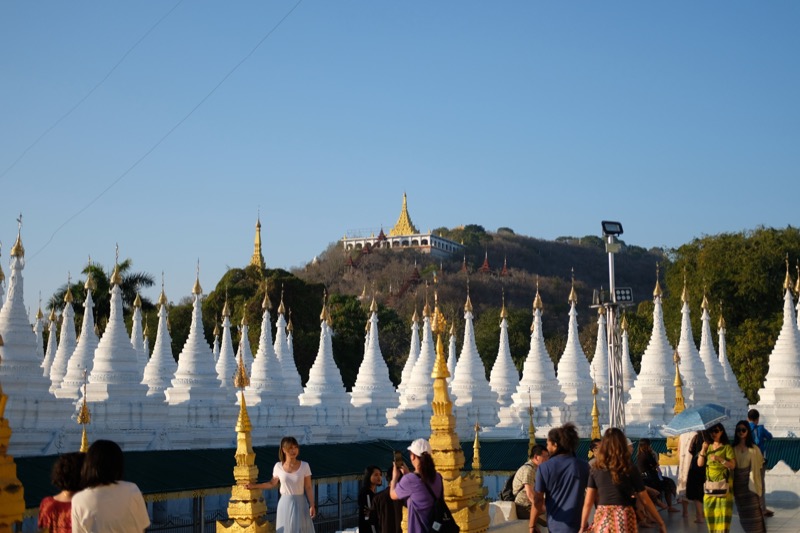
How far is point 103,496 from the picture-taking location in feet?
24.5

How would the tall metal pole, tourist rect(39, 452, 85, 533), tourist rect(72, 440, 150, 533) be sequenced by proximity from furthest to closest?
the tall metal pole < tourist rect(39, 452, 85, 533) < tourist rect(72, 440, 150, 533)

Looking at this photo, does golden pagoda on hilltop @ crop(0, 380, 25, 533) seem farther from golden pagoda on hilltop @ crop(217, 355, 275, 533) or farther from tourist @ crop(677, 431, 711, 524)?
tourist @ crop(677, 431, 711, 524)

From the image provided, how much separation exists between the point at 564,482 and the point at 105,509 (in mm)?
4199

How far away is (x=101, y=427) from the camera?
2575cm

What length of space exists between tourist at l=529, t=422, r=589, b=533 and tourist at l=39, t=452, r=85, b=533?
4.13m

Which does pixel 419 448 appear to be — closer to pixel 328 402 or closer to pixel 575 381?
pixel 328 402

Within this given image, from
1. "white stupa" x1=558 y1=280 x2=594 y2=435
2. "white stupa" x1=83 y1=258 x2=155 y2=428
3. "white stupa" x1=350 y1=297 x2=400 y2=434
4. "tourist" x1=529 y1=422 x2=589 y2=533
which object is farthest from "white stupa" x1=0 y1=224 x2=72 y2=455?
"white stupa" x1=558 y1=280 x2=594 y2=435

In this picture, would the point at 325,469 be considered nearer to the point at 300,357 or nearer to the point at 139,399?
the point at 139,399

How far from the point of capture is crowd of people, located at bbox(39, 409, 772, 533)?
752cm

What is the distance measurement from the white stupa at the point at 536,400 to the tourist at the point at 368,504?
22958 mm

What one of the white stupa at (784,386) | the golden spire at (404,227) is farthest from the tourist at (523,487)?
the golden spire at (404,227)

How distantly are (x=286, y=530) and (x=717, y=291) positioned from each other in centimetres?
4690

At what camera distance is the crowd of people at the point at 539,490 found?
7520 millimetres

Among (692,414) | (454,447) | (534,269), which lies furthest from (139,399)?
(534,269)
